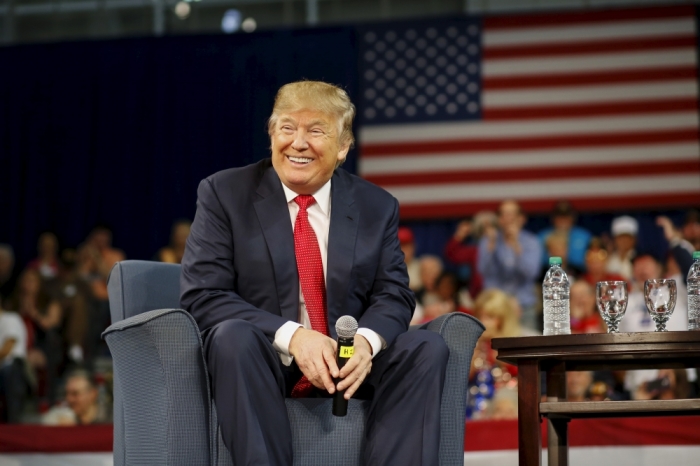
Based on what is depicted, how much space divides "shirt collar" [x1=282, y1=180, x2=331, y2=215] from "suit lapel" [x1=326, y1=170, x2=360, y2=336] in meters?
0.02

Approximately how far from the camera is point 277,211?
249 centimetres

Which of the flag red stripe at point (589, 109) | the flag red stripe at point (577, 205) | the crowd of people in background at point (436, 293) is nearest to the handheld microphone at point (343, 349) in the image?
Result: the crowd of people in background at point (436, 293)

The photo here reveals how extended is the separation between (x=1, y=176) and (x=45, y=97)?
783mm

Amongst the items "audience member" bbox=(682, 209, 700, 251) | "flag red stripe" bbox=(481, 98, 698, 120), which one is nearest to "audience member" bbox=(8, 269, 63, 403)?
"flag red stripe" bbox=(481, 98, 698, 120)

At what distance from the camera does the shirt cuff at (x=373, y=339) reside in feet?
7.38

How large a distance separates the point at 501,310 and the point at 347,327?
11.2 feet

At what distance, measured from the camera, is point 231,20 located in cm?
892

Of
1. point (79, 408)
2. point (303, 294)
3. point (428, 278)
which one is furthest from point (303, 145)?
point (428, 278)

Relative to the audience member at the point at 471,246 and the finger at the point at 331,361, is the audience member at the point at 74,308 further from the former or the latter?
the finger at the point at 331,361

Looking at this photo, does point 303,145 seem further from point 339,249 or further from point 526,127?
point 526,127

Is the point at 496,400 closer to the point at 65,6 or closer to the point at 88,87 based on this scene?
the point at 88,87

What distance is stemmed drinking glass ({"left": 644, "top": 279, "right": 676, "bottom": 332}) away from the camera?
2.51 meters

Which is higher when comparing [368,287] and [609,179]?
[609,179]

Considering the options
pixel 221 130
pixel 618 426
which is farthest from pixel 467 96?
pixel 618 426
